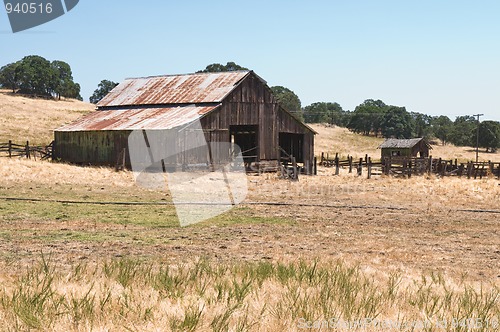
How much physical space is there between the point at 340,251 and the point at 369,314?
6129mm

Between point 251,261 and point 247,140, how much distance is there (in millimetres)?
32669

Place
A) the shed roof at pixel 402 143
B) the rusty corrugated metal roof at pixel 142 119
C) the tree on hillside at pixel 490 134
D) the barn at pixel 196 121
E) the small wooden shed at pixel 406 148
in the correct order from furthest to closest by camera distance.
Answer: the tree on hillside at pixel 490 134 < the small wooden shed at pixel 406 148 < the shed roof at pixel 402 143 < the barn at pixel 196 121 < the rusty corrugated metal roof at pixel 142 119

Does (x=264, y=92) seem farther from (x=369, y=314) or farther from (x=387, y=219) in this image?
(x=369, y=314)

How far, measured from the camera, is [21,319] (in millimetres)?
5629

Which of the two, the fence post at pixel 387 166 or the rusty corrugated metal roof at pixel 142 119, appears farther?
the fence post at pixel 387 166

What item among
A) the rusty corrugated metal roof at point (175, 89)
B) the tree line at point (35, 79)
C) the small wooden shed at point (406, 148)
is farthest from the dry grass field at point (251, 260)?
the tree line at point (35, 79)

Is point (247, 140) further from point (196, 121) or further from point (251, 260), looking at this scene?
point (251, 260)

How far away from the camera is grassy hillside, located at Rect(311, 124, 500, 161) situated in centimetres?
8656

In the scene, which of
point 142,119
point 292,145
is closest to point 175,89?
point 142,119

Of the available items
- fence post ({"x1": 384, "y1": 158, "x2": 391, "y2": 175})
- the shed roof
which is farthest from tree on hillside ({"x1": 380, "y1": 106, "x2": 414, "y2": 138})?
fence post ({"x1": 384, "y1": 158, "x2": 391, "y2": 175})

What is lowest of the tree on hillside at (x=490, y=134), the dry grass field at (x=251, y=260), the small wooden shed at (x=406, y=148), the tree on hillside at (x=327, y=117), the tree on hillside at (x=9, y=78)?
the dry grass field at (x=251, y=260)

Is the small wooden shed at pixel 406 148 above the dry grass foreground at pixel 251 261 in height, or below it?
above

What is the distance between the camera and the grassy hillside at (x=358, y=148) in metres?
86.6

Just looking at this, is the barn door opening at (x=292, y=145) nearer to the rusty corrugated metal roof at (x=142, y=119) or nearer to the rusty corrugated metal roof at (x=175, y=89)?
the rusty corrugated metal roof at (x=175, y=89)
